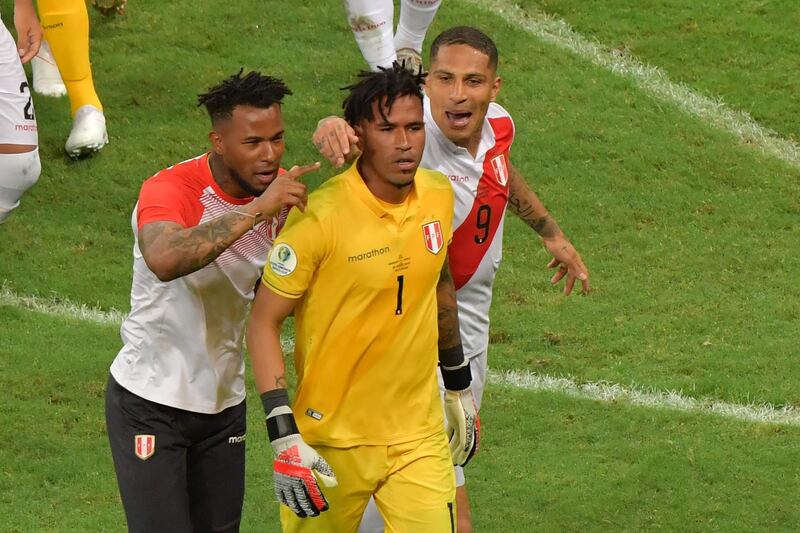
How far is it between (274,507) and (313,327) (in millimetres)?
2032

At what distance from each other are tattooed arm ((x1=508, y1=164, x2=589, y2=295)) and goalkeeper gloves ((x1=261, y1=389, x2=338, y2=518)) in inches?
77.8

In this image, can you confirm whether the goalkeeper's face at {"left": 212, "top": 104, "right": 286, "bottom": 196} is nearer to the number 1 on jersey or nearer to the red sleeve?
the red sleeve

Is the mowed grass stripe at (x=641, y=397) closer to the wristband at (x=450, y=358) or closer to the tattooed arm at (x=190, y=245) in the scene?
the wristband at (x=450, y=358)

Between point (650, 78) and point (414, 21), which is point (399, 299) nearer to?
point (414, 21)

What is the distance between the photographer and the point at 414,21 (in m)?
9.36

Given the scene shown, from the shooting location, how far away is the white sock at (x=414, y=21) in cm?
923

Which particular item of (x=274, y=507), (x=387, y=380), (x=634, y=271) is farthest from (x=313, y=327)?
(x=634, y=271)

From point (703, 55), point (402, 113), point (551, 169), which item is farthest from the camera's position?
point (703, 55)

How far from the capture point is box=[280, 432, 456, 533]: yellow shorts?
4.95m

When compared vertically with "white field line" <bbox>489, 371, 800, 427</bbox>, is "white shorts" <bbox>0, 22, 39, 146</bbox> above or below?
above

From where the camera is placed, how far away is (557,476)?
6.95m

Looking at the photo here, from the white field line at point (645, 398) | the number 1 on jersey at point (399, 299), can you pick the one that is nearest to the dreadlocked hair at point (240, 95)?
the number 1 on jersey at point (399, 299)

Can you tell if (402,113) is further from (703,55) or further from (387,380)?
(703,55)

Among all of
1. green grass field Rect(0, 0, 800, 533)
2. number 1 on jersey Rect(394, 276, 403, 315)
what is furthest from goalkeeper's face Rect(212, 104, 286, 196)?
green grass field Rect(0, 0, 800, 533)
